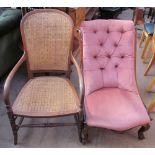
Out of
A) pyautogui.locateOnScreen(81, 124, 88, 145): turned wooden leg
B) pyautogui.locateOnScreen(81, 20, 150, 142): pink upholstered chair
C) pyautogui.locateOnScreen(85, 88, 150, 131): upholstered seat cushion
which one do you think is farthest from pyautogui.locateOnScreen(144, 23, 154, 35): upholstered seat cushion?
pyautogui.locateOnScreen(81, 124, 88, 145): turned wooden leg

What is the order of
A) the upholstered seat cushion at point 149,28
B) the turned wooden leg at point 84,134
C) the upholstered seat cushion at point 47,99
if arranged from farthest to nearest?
1. the upholstered seat cushion at point 149,28
2. the turned wooden leg at point 84,134
3. the upholstered seat cushion at point 47,99

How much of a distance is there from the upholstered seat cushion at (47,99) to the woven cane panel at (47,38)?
16cm

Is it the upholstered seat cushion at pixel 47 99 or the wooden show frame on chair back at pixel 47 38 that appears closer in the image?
the upholstered seat cushion at pixel 47 99

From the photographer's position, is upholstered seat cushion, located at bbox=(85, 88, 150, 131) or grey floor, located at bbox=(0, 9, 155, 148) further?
grey floor, located at bbox=(0, 9, 155, 148)

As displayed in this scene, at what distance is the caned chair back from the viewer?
166 centimetres

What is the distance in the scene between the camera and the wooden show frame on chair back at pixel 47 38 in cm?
166

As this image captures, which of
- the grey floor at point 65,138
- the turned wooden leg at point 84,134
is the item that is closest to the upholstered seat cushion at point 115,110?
the turned wooden leg at point 84,134

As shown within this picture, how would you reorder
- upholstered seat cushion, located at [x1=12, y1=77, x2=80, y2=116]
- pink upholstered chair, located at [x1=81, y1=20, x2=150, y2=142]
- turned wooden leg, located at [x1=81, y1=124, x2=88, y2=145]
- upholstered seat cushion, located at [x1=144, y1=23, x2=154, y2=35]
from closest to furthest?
upholstered seat cushion, located at [x1=12, y1=77, x2=80, y2=116]
turned wooden leg, located at [x1=81, y1=124, x2=88, y2=145]
pink upholstered chair, located at [x1=81, y1=20, x2=150, y2=142]
upholstered seat cushion, located at [x1=144, y1=23, x2=154, y2=35]

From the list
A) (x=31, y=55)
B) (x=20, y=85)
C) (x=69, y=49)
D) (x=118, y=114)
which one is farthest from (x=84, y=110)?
(x=20, y=85)

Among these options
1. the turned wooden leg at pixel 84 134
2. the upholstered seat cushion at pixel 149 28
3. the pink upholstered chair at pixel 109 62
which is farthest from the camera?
the upholstered seat cushion at pixel 149 28

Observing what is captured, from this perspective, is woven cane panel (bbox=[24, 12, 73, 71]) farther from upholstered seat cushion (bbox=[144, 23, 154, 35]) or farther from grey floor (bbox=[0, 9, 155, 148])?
upholstered seat cushion (bbox=[144, 23, 154, 35])

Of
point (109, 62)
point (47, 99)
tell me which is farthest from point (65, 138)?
point (109, 62)

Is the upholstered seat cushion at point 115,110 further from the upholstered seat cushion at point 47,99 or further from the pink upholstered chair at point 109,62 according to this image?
the upholstered seat cushion at point 47,99
